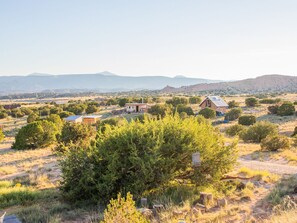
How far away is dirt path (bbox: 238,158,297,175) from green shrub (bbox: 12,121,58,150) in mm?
18734

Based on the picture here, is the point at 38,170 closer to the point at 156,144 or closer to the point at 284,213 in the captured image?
the point at 156,144

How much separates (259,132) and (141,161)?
21.8 metres

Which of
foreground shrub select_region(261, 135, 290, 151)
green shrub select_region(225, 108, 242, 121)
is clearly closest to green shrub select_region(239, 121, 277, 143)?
foreground shrub select_region(261, 135, 290, 151)

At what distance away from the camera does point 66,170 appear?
1147 cm

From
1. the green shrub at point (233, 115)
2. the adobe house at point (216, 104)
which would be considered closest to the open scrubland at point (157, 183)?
the green shrub at point (233, 115)

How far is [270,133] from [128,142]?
2130 cm

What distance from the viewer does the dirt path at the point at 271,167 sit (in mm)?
15797

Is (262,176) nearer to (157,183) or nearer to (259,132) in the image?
(157,183)

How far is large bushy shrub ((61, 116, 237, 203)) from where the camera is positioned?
1098 centimetres

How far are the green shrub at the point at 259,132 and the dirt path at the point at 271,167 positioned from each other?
36.9ft

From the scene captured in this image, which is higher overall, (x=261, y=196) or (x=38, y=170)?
(x=261, y=196)

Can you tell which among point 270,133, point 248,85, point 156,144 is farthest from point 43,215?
point 248,85

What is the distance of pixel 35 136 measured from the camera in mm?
30266

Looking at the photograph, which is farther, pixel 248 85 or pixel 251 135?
pixel 248 85
